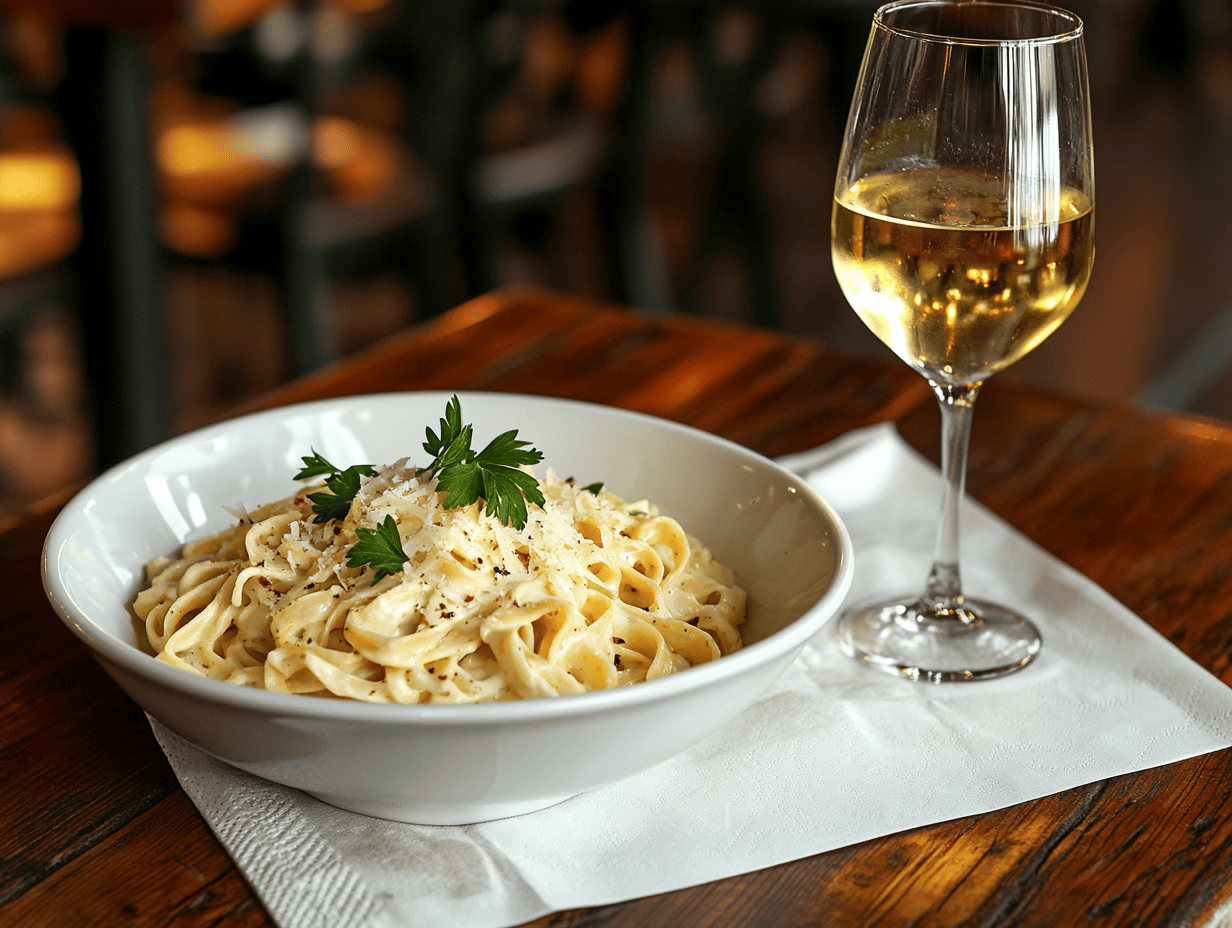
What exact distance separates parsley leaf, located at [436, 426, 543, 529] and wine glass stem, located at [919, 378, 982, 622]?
1.14 ft

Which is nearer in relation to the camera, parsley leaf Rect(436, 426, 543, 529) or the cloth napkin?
the cloth napkin

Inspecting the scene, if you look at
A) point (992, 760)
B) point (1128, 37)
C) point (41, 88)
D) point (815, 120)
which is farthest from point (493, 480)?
point (1128, 37)

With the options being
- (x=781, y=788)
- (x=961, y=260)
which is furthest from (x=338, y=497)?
(x=961, y=260)

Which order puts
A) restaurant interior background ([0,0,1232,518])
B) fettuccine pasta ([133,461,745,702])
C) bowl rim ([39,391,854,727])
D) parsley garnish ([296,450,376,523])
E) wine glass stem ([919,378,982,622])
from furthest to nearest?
restaurant interior background ([0,0,1232,518])
wine glass stem ([919,378,982,622])
parsley garnish ([296,450,376,523])
fettuccine pasta ([133,461,745,702])
bowl rim ([39,391,854,727])

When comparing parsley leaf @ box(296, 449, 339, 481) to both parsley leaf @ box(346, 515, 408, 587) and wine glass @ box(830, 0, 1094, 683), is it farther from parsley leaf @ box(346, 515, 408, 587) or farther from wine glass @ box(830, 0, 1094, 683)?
wine glass @ box(830, 0, 1094, 683)

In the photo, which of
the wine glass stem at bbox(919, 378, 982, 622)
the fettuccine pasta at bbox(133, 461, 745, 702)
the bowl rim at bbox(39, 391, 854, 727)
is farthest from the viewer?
the wine glass stem at bbox(919, 378, 982, 622)

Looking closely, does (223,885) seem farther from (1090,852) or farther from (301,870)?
(1090,852)

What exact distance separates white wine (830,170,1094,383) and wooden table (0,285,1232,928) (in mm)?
306

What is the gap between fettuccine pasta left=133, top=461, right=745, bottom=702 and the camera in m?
0.74

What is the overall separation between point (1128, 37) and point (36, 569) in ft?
22.2

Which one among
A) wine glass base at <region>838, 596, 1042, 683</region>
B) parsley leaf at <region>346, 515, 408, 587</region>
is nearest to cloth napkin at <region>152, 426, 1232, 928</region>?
wine glass base at <region>838, 596, 1042, 683</region>

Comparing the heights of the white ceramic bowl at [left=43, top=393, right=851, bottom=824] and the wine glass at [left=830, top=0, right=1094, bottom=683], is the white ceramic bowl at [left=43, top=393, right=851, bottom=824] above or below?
below

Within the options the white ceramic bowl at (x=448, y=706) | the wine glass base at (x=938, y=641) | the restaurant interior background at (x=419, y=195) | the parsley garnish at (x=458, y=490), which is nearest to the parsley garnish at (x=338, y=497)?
the parsley garnish at (x=458, y=490)

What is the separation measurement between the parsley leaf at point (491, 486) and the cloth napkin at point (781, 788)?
19 centimetres
